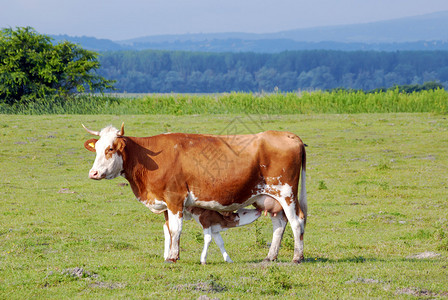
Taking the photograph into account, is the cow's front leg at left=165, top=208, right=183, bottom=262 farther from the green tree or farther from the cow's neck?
the green tree

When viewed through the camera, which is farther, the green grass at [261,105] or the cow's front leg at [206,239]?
the green grass at [261,105]

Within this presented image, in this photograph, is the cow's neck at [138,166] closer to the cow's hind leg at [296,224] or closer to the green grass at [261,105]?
the cow's hind leg at [296,224]

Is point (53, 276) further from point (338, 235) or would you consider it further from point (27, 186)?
point (27, 186)

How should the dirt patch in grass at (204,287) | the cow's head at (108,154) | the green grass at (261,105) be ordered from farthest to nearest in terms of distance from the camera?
the green grass at (261,105), the cow's head at (108,154), the dirt patch in grass at (204,287)

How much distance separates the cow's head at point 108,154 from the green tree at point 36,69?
40.9 meters

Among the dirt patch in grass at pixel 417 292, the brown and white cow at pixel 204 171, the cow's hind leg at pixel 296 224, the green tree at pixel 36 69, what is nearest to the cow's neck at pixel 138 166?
the brown and white cow at pixel 204 171

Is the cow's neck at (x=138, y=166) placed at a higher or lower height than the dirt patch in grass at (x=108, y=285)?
higher

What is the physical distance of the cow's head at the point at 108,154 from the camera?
10.3 m

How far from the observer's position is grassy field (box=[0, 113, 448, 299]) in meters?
9.36

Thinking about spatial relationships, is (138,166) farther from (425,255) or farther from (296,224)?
(425,255)

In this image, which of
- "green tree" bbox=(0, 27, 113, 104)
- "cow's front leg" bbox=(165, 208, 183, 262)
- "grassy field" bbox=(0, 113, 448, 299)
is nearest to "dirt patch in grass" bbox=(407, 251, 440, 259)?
"grassy field" bbox=(0, 113, 448, 299)

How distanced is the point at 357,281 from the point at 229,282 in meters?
1.92

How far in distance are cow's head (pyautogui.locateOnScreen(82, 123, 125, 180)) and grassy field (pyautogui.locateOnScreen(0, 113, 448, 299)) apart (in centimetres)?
152

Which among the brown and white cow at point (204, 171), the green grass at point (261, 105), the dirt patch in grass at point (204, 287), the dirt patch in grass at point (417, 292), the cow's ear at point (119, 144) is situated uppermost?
the cow's ear at point (119, 144)
